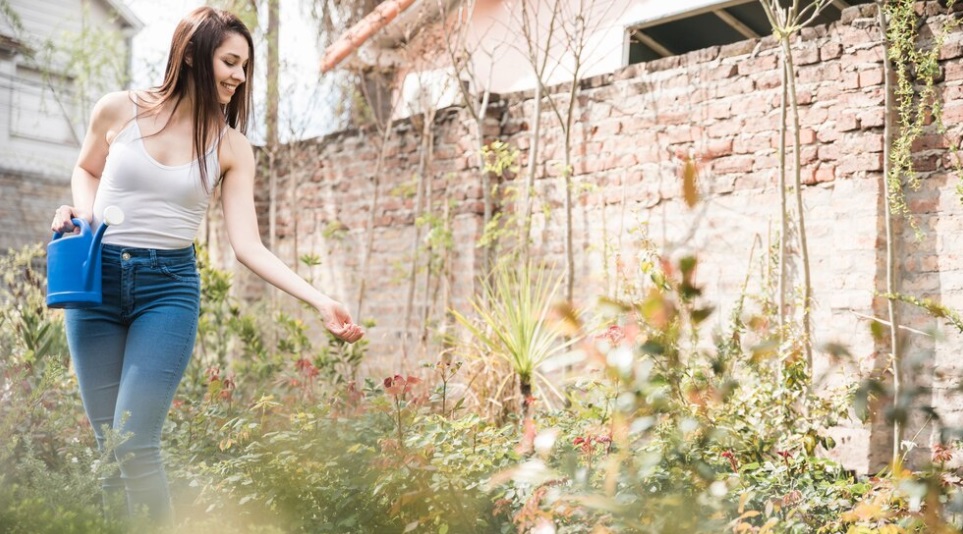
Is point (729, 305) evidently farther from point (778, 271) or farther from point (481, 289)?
point (481, 289)

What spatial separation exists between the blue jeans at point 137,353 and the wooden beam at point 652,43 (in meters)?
4.29

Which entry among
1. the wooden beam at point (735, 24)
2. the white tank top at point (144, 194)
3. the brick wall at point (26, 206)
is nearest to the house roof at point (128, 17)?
the brick wall at point (26, 206)

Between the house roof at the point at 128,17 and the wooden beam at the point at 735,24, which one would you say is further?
the house roof at the point at 128,17

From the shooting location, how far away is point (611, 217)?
16.9 ft

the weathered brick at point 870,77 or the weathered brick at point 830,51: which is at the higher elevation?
the weathered brick at point 830,51

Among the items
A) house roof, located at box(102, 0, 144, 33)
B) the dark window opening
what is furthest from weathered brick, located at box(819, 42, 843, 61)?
house roof, located at box(102, 0, 144, 33)

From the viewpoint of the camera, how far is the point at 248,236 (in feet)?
8.42

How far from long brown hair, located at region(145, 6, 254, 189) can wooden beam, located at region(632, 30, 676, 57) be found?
13.0 feet

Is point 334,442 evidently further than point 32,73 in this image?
No

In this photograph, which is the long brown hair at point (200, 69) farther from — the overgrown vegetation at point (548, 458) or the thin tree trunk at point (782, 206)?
the thin tree trunk at point (782, 206)

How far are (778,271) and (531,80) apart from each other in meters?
2.87

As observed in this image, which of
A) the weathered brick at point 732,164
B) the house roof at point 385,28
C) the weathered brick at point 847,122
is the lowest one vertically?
the weathered brick at point 732,164

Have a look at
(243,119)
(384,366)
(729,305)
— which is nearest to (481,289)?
(384,366)

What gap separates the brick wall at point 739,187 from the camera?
3.96 meters
